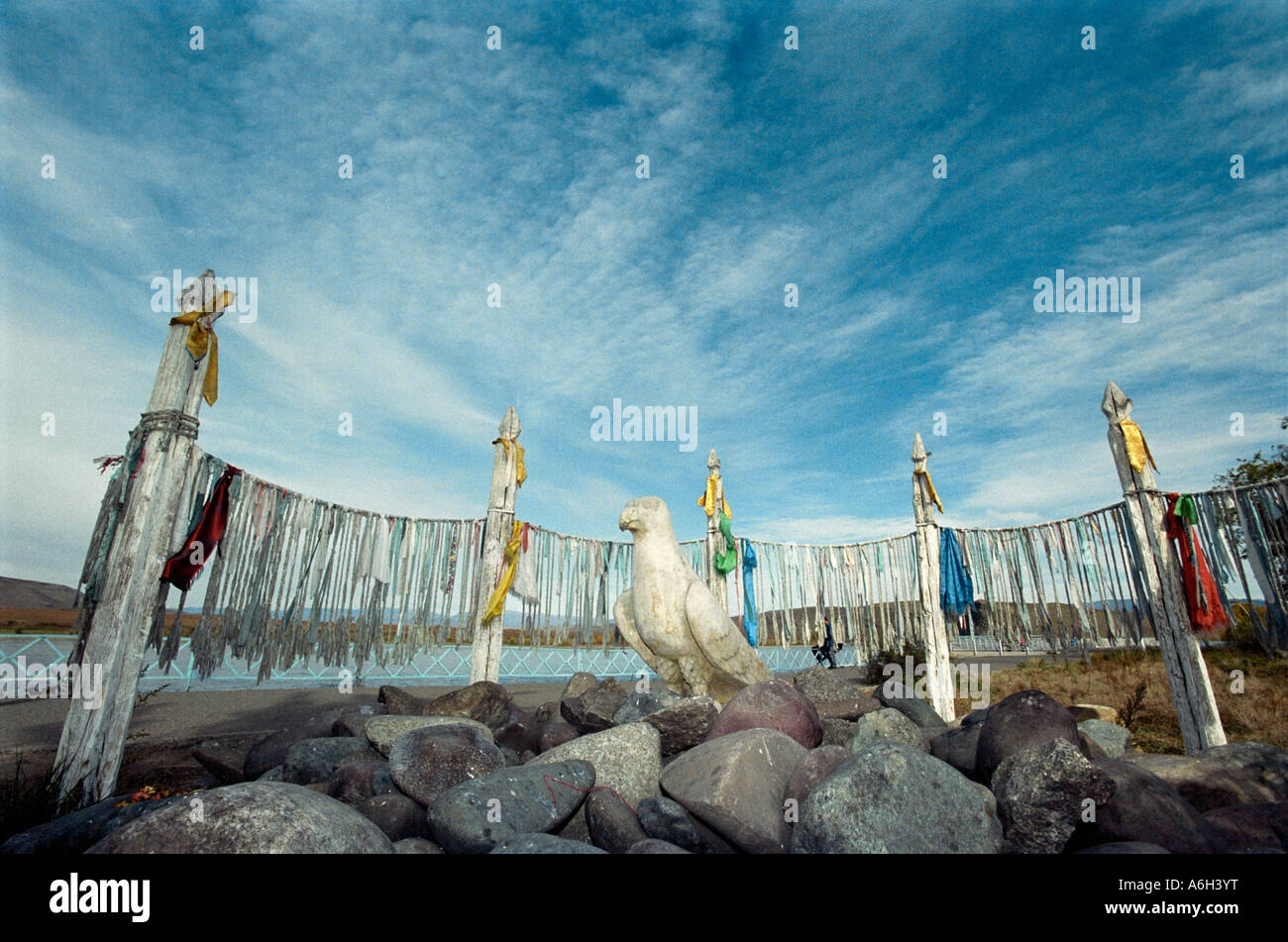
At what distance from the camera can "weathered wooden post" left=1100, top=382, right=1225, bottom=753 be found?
21.4 feet

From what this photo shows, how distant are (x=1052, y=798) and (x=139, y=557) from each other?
6460mm

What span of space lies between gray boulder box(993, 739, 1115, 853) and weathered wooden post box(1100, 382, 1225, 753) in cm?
496

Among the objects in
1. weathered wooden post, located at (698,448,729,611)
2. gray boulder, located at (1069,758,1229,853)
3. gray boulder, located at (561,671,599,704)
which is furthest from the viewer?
weathered wooden post, located at (698,448,729,611)

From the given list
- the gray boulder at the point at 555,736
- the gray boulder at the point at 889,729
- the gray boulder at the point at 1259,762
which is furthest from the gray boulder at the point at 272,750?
the gray boulder at the point at 1259,762

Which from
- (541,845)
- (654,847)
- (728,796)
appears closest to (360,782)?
(541,845)

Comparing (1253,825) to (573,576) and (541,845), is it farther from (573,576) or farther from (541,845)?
(573,576)

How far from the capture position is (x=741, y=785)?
3.49 meters

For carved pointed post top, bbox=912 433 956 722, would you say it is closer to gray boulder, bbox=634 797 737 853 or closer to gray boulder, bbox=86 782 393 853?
gray boulder, bbox=634 797 737 853

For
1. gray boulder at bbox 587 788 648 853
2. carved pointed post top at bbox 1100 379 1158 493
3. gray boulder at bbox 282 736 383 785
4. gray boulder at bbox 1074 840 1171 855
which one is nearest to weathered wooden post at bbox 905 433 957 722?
carved pointed post top at bbox 1100 379 1158 493

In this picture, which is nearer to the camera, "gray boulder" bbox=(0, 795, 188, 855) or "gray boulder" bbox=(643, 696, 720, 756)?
"gray boulder" bbox=(0, 795, 188, 855)

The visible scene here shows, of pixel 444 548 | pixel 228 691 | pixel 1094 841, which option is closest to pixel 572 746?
pixel 1094 841

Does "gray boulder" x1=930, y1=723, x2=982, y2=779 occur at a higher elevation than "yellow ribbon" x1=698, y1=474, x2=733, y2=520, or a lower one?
lower

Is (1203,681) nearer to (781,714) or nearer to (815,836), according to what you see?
(781,714)

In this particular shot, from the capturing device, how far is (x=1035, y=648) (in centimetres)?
1073
